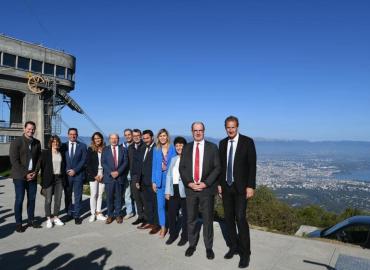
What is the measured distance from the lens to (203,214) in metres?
5.25

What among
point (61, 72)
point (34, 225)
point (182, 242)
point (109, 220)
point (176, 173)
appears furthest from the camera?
point (61, 72)

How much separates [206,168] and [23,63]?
29.4 m

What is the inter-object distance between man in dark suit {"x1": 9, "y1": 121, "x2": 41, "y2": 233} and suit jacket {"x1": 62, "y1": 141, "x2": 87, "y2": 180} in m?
0.71

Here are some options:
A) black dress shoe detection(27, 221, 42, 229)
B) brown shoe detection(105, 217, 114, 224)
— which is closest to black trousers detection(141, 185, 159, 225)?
brown shoe detection(105, 217, 114, 224)

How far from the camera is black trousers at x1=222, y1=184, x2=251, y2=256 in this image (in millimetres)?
4867

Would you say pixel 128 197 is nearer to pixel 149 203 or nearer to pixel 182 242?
pixel 149 203

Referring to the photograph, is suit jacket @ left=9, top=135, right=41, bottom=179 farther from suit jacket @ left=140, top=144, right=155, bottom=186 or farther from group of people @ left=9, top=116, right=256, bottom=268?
suit jacket @ left=140, top=144, right=155, bottom=186

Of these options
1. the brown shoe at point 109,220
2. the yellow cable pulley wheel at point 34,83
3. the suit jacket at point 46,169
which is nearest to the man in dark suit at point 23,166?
the suit jacket at point 46,169

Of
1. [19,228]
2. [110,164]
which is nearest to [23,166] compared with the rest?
[19,228]

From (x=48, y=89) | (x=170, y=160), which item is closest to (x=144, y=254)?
(x=170, y=160)

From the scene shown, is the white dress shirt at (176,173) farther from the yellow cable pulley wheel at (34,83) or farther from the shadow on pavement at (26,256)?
the yellow cable pulley wheel at (34,83)

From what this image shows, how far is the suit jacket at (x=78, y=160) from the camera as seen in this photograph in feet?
23.5

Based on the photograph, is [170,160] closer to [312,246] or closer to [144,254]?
[144,254]

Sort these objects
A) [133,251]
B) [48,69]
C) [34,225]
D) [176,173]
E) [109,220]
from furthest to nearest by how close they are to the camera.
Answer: [48,69] → [109,220] → [34,225] → [176,173] → [133,251]
